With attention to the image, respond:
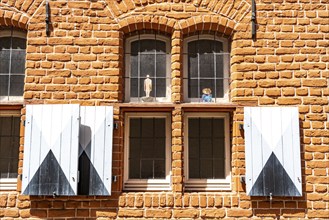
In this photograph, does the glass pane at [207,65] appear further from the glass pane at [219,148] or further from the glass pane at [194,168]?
the glass pane at [194,168]

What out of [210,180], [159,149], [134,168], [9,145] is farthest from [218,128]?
[9,145]

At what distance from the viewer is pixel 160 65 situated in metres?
5.18

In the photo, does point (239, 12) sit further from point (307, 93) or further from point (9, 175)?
point (9, 175)

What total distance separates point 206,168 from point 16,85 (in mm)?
2574

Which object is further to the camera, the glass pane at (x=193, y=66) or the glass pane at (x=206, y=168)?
the glass pane at (x=193, y=66)

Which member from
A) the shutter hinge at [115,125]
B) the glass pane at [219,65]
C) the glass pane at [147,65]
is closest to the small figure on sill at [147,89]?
the glass pane at [147,65]

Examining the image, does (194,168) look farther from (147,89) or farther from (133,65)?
(133,65)

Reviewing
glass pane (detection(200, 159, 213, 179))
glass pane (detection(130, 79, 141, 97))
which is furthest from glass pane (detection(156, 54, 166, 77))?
glass pane (detection(200, 159, 213, 179))

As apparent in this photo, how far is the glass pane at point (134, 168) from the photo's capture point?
4.98 m

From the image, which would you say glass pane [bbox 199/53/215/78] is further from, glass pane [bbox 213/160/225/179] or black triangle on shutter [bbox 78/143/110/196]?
black triangle on shutter [bbox 78/143/110/196]

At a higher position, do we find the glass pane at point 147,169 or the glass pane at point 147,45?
the glass pane at point 147,45

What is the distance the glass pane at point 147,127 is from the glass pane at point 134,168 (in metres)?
0.34

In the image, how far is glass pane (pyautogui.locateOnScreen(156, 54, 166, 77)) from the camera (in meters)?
5.16

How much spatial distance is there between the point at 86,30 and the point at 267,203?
298 centimetres
